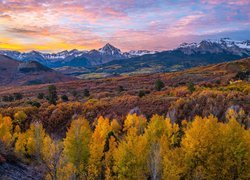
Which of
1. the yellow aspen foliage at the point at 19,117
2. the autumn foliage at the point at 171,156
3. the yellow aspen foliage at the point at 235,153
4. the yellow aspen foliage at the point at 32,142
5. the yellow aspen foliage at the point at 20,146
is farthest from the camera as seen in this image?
the yellow aspen foliage at the point at 19,117

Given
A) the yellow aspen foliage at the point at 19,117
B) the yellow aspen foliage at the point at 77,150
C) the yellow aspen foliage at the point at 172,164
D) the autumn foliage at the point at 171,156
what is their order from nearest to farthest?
the yellow aspen foliage at the point at 172,164 → the autumn foliage at the point at 171,156 → the yellow aspen foliage at the point at 77,150 → the yellow aspen foliage at the point at 19,117

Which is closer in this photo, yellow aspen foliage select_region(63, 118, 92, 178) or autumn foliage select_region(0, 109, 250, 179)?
autumn foliage select_region(0, 109, 250, 179)

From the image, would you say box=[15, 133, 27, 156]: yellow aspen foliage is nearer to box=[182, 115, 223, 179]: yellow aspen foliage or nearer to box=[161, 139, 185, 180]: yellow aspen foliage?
box=[161, 139, 185, 180]: yellow aspen foliage

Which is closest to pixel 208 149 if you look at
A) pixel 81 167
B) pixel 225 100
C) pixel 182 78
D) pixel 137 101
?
pixel 81 167

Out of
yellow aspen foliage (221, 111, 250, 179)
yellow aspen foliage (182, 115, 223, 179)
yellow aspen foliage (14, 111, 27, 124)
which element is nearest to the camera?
yellow aspen foliage (221, 111, 250, 179)

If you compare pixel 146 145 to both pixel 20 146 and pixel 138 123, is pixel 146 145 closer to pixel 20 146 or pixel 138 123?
pixel 138 123

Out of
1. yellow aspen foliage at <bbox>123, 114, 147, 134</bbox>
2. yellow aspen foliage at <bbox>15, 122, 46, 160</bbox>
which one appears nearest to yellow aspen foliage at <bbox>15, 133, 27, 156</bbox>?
yellow aspen foliage at <bbox>15, 122, 46, 160</bbox>

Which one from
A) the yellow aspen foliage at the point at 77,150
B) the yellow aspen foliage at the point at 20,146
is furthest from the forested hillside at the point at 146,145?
the yellow aspen foliage at the point at 20,146

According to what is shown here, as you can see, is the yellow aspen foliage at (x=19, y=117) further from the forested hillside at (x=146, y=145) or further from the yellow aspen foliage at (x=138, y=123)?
the yellow aspen foliage at (x=138, y=123)

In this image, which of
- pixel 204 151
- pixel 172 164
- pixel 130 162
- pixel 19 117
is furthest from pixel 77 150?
pixel 19 117

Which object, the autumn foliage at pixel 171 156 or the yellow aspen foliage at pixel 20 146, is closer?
the autumn foliage at pixel 171 156

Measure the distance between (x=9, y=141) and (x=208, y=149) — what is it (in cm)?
4805

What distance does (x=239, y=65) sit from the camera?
184 meters

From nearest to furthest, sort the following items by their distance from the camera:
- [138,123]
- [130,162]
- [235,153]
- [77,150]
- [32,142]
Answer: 1. [235,153]
2. [130,162]
3. [77,150]
4. [32,142]
5. [138,123]
